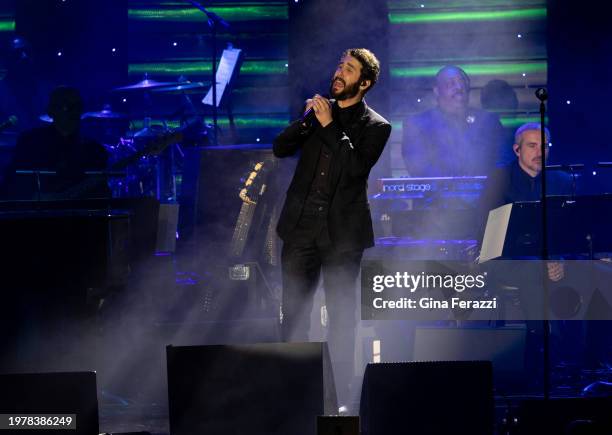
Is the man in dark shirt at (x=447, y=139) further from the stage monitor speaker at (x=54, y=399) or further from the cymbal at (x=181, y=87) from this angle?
the stage monitor speaker at (x=54, y=399)

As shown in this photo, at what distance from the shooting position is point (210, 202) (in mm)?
7438

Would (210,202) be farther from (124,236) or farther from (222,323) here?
(124,236)

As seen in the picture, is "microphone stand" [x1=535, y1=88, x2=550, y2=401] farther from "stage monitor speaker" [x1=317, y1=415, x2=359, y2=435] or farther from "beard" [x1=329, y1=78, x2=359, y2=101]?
"stage monitor speaker" [x1=317, y1=415, x2=359, y2=435]

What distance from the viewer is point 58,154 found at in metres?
7.27

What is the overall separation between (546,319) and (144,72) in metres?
5.69

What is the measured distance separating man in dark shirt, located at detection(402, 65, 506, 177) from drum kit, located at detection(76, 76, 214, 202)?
6.63 feet

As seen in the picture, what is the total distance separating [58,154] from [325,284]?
2892 millimetres

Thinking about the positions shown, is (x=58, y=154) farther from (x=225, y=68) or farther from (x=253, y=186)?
(x=225, y=68)

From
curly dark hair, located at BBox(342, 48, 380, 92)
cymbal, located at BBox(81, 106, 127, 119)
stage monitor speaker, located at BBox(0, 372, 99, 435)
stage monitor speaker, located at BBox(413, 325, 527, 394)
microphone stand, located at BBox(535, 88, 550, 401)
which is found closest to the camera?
stage monitor speaker, located at BBox(0, 372, 99, 435)

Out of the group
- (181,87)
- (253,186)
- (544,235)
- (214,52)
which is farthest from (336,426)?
(214,52)

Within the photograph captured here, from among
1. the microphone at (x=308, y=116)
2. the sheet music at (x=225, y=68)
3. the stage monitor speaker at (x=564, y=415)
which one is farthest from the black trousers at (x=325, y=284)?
the sheet music at (x=225, y=68)

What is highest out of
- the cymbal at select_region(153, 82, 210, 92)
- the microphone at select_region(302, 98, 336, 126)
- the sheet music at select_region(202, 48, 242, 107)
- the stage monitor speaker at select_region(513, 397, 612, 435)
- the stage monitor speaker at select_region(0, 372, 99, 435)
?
the sheet music at select_region(202, 48, 242, 107)

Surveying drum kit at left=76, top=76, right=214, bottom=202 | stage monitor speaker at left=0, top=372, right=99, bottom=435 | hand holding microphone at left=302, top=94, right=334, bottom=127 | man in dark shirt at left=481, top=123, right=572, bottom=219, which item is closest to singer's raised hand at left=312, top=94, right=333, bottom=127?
hand holding microphone at left=302, top=94, right=334, bottom=127

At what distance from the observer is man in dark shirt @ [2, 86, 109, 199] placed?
7133 millimetres
